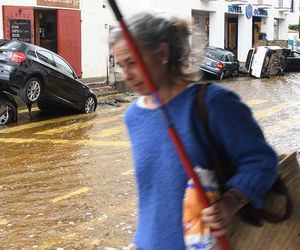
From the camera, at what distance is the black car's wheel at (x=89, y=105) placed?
14.5m

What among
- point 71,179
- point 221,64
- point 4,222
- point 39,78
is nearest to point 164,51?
point 4,222

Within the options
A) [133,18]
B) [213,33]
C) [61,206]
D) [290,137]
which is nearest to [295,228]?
[133,18]

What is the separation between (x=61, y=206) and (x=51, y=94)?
7.26m

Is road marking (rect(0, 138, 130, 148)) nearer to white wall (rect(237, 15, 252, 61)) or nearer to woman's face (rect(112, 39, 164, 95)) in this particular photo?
woman's face (rect(112, 39, 164, 95))

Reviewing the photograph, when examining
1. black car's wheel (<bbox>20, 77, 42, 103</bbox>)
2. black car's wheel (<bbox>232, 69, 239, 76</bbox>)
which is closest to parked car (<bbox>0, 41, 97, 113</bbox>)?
black car's wheel (<bbox>20, 77, 42, 103</bbox>)

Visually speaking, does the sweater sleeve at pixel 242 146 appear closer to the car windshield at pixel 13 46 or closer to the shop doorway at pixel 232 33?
the car windshield at pixel 13 46

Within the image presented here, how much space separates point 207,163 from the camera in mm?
1881

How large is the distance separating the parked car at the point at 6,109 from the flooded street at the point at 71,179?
27 cm

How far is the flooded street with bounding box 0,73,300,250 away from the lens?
541cm

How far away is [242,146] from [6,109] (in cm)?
1100

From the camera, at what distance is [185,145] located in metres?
1.88

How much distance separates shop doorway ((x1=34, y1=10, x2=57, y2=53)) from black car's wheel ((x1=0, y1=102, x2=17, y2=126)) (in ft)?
33.5

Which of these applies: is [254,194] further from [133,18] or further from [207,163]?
[133,18]

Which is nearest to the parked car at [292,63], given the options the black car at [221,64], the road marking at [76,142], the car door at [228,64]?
the black car at [221,64]
